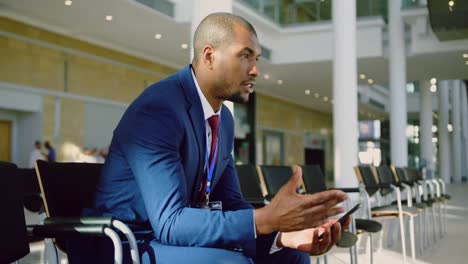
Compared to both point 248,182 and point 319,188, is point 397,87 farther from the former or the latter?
point 248,182

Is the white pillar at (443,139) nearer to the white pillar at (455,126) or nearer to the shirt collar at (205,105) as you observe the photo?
the white pillar at (455,126)

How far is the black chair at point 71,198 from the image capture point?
5.44 ft

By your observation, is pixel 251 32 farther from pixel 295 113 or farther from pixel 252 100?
pixel 295 113

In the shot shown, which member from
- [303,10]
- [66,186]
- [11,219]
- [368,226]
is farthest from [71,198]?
[303,10]

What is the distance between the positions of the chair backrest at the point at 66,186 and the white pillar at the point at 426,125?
21774 mm

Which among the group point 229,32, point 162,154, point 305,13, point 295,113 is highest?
point 305,13

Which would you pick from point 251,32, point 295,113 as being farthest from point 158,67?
point 251,32

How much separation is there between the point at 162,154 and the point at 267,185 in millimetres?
2830

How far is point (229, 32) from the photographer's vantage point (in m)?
1.71

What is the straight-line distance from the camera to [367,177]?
6.21m

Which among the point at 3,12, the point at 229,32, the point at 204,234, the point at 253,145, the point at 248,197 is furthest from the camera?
the point at 253,145

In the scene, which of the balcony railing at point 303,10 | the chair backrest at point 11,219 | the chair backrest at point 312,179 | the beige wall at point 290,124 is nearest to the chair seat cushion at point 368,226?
the chair backrest at point 312,179

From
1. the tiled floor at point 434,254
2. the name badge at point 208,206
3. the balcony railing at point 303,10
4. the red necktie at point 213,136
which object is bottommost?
the tiled floor at point 434,254

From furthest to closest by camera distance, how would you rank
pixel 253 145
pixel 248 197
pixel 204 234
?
1. pixel 253 145
2. pixel 248 197
3. pixel 204 234
